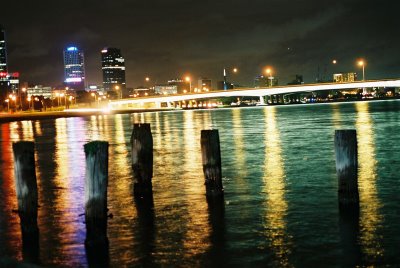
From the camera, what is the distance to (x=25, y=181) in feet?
43.8

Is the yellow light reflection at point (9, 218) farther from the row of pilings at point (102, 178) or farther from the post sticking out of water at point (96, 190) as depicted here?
the post sticking out of water at point (96, 190)

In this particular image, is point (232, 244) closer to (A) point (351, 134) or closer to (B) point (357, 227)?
(B) point (357, 227)

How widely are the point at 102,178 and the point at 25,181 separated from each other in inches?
84.2

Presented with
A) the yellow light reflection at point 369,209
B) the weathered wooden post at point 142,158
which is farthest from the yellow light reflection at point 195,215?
the yellow light reflection at point 369,209

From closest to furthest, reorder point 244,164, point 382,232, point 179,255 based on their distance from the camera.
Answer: point 179,255, point 382,232, point 244,164

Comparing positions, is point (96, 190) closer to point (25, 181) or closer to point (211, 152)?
point (25, 181)

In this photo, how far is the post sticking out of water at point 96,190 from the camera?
12188 millimetres

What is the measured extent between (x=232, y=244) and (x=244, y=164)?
15.3 meters

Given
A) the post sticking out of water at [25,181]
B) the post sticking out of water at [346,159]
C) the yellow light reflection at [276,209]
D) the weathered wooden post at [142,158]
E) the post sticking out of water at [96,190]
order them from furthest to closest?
the weathered wooden post at [142,158], the post sticking out of water at [346,159], the post sticking out of water at [25,181], the yellow light reflection at [276,209], the post sticking out of water at [96,190]

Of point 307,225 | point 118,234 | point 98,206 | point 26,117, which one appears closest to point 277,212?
point 307,225

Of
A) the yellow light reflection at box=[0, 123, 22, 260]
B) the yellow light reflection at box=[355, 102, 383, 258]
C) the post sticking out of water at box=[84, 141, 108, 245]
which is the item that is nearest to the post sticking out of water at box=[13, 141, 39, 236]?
the yellow light reflection at box=[0, 123, 22, 260]

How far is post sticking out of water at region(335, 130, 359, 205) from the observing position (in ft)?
47.4

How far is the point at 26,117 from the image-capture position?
124 m

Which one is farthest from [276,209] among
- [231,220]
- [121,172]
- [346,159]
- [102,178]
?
[121,172]
